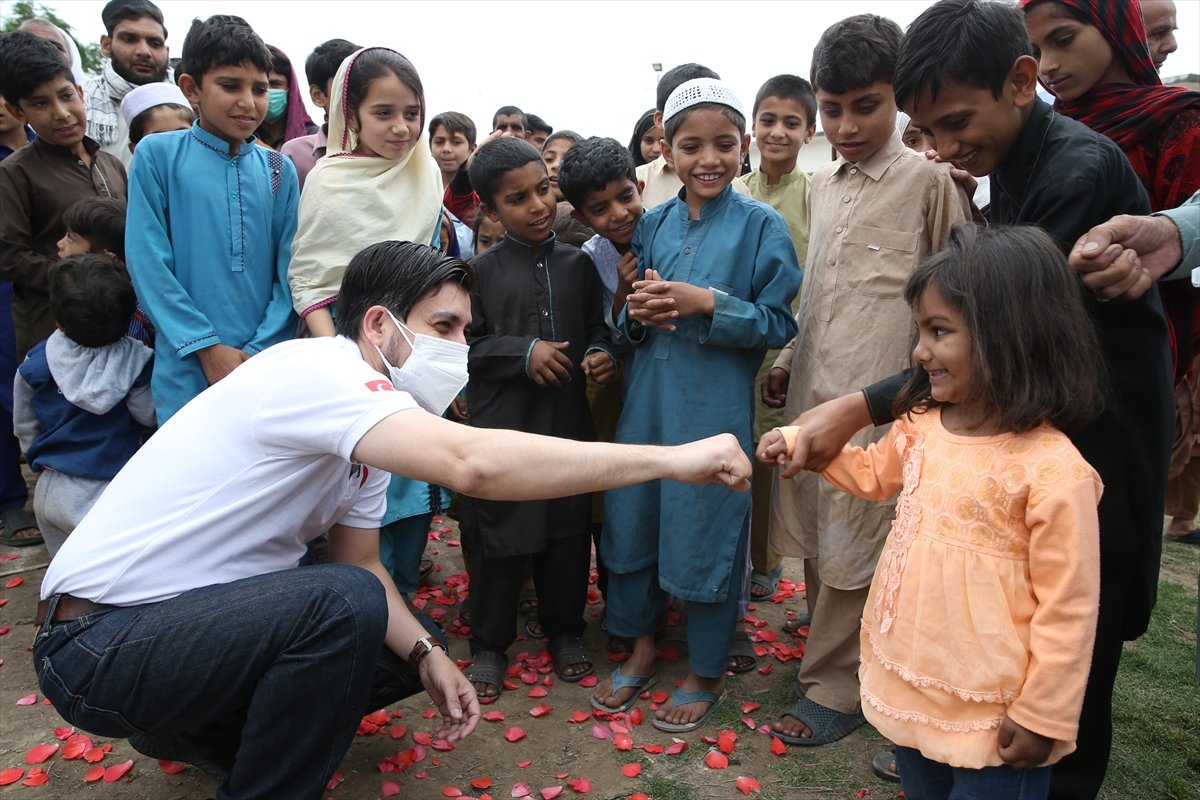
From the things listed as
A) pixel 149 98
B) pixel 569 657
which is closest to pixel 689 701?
pixel 569 657

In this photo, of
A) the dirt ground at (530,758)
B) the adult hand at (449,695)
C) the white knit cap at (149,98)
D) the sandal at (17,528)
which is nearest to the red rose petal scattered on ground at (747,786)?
the dirt ground at (530,758)

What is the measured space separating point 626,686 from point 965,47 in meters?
2.38

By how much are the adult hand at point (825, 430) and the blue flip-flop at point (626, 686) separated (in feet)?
4.49

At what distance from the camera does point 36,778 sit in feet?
8.20

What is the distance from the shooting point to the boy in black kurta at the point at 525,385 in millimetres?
3176

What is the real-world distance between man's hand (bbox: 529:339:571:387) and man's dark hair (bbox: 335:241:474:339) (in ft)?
2.56

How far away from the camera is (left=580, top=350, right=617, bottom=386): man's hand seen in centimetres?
322

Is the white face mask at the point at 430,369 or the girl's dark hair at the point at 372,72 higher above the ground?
the girl's dark hair at the point at 372,72

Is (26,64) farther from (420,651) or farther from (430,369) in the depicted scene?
(420,651)

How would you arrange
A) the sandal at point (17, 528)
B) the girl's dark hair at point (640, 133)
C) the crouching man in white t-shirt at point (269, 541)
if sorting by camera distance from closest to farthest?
the crouching man in white t-shirt at point (269, 541)
the sandal at point (17, 528)
the girl's dark hair at point (640, 133)

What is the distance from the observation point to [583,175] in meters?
3.24

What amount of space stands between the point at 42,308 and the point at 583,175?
2.89 meters

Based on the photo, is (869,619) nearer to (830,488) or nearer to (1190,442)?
(830,488)

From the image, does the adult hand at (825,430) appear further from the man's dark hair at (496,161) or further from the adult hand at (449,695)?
the man's dark hair at (496,161)
